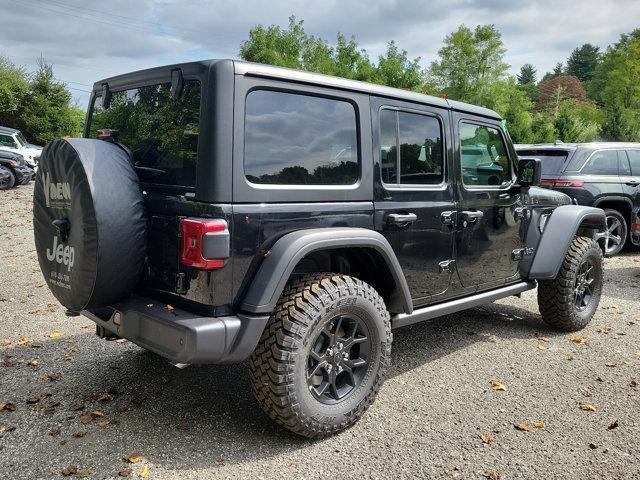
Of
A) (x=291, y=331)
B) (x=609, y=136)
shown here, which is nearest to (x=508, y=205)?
(x=291, y=331)

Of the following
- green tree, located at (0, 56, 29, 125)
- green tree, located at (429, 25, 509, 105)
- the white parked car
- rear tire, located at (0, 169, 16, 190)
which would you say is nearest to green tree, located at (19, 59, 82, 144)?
green tree, located at (0, 56, 29, 125)

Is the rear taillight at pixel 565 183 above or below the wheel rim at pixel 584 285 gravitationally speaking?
above

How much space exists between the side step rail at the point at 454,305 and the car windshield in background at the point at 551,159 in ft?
14.9

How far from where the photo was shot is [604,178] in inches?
344

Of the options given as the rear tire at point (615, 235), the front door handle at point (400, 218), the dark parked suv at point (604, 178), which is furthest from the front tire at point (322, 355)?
the rear tire at point (615, 235)

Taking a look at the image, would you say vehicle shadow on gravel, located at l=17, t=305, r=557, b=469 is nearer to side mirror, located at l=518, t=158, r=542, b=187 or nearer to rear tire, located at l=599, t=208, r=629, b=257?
side mirror, located at l=518, t=158, r=542, b=187

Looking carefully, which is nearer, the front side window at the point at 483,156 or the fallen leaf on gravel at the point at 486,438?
the fallen leaf on gravel at the point at 486,438

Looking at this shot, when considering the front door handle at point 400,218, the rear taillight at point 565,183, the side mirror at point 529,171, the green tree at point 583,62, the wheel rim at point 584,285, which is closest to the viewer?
the front door handle at point 400,218

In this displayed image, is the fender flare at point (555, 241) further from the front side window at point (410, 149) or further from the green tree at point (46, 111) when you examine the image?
the green tree at point (46, 111)

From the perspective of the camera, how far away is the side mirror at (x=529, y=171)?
435 centimetres

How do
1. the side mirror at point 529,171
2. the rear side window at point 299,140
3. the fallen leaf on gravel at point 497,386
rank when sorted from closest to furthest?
the rear side window at point 299,140 → the fallen leaf on gravel at point 497,386 → the side mirror at point 529,171

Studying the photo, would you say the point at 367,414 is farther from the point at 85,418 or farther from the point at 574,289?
the point at 574,289

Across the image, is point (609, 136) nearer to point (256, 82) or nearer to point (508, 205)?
point (508, 205)

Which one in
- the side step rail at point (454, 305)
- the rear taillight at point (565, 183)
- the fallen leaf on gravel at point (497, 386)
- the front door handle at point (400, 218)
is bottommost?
the fallen leaf on gravel at point (497, 386)
